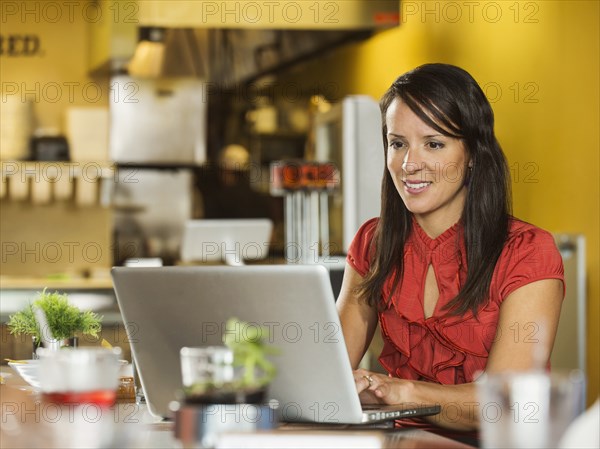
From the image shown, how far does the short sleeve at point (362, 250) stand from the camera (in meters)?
2.21

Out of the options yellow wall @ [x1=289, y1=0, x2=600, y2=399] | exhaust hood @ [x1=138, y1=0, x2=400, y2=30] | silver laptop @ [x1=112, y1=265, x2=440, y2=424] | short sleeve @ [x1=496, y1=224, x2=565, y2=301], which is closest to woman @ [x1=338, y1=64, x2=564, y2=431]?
short sleeve @ [x1=496, y1=224, x2=565, y2=301]

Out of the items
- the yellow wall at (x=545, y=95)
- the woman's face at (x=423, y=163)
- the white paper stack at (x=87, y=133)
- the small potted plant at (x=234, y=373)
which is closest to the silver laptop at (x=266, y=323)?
the small potted plant at (x=234, y=373)

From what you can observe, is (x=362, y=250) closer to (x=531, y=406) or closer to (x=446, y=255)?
(x=446, y=255)

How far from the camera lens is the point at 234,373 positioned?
47.4 inches

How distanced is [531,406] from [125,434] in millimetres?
557

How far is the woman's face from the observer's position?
204 centimetres

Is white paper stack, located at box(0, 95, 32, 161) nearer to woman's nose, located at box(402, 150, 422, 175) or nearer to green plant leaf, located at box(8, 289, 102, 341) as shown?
green plant leaf, located at box(8, 289, 102, 341)

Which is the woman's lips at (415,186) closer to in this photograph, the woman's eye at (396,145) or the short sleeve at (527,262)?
the woman's eye at (396,145)

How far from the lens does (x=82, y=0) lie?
6.16 meters

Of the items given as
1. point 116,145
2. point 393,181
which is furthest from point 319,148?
point 393,181

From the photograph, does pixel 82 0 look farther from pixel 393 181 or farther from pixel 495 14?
pixel 393 181

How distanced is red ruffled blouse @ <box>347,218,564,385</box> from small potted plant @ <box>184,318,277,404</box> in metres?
0.83

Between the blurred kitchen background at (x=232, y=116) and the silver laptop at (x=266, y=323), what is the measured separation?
168cm

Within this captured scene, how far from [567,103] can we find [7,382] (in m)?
2.32
